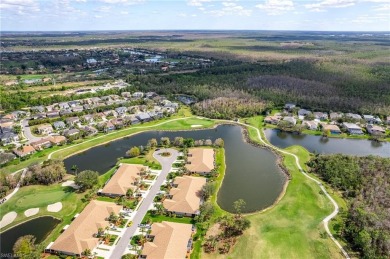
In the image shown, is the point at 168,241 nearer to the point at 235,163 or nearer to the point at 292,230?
the point at 292,230

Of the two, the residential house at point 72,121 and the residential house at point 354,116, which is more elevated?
the residential house at point 354,116

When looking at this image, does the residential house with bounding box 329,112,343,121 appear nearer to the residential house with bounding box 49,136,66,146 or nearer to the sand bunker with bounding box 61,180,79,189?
the sand bunker with bounding box 61,180,79,189

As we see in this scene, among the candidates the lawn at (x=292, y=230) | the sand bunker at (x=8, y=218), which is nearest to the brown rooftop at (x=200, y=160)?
the lawn at (x=292, y=230)

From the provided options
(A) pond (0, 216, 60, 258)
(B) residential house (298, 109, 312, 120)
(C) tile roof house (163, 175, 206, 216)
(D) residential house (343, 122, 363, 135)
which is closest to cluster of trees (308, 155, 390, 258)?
(C) tile roof house (163, 175, 206, 216)

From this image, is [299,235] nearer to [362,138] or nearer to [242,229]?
[242,229]

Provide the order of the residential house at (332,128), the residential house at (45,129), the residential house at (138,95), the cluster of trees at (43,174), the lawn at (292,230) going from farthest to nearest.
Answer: the residential house at (138,95)
the residential house at (332,128)
the residential house at (45,129)
the cluster of trees at (43,174)
the lawn at (292,230)

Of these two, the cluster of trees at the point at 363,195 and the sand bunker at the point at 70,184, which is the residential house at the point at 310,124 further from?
the sand bunker at the point at 70,184

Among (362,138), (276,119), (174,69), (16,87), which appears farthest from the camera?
(174,69)

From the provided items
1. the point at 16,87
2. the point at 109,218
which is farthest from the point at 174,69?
the point at 109,218
